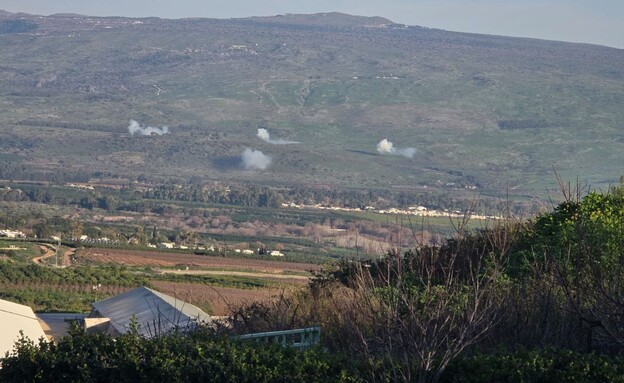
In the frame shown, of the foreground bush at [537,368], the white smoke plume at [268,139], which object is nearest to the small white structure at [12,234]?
the foreground bush at [537,368]

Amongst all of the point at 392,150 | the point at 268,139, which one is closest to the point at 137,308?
the point at 392,150

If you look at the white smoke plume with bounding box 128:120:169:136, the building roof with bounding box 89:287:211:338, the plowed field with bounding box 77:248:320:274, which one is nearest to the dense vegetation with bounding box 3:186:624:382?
the building roof with bounding box 89:287:211:338

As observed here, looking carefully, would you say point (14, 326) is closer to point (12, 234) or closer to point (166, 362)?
point (166, 362)

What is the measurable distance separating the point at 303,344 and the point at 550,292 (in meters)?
2.83

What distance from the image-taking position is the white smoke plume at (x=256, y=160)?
515ft

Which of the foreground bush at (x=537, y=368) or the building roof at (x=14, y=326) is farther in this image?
the building roof at (x=14, y=326)

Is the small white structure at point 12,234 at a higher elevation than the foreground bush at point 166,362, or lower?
lower

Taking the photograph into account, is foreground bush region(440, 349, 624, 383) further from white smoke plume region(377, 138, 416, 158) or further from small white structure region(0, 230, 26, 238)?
white smoke plume region(377, 138, 416, 158)

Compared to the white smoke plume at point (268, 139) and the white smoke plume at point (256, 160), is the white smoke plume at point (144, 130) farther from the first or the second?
the white smoke plume at point (256, 160)

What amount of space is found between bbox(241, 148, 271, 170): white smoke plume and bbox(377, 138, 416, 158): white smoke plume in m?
19.3

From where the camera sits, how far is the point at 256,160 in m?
158

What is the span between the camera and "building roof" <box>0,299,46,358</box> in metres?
22.4

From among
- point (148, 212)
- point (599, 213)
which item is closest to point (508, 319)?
point (599, 213)

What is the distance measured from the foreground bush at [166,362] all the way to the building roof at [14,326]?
9.47 metres
